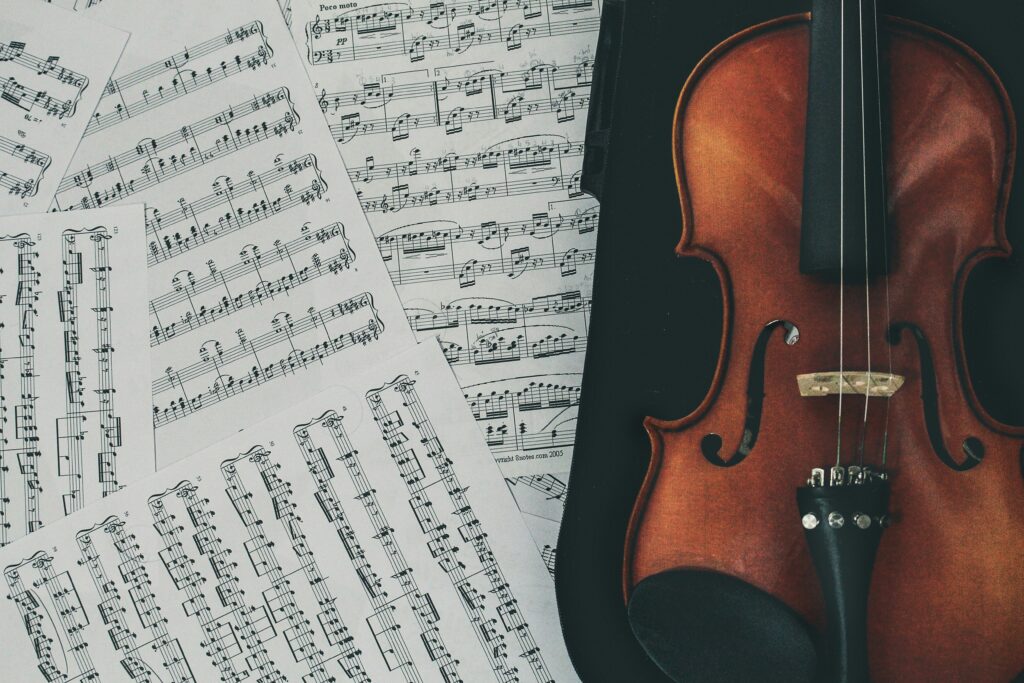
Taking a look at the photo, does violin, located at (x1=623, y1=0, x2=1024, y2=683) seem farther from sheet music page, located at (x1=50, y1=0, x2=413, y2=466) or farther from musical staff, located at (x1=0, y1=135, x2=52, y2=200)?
musical staff, located at (x1=0, y1=135, x2=52, y2=200)

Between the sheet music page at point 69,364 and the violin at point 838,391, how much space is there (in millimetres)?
748

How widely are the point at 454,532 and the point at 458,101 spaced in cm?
60

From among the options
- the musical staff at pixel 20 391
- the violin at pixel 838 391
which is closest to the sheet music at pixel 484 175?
the violin at pixel 838 391

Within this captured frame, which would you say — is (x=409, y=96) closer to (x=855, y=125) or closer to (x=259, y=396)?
(x=259, y=396)

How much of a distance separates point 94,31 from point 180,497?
683 millimetres

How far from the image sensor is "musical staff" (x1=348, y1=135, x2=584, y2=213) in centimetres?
118

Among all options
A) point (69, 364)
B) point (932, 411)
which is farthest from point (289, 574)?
point (932, 411)

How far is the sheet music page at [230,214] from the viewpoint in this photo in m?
1.18

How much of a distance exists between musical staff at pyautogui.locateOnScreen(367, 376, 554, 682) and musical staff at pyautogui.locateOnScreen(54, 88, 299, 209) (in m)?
0.41

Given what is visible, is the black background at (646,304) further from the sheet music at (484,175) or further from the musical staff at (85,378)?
the musical staff at (85,378)

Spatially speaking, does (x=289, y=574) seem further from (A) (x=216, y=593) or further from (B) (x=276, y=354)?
(B) (x=276, y=354)

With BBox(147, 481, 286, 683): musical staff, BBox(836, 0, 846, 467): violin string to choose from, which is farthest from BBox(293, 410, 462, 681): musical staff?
BBox(836, 0, 846, 467): violin string

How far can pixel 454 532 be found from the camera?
114 cm

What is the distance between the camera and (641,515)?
2.88 feet
